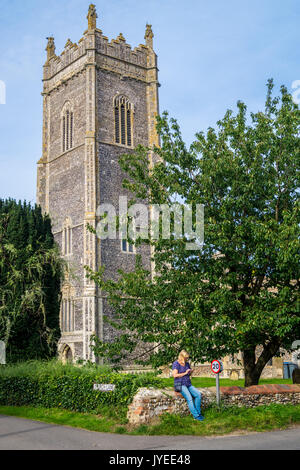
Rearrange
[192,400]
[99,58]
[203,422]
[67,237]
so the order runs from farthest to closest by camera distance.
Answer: [99,58] → [67,237] → [192,400] → [203,422]

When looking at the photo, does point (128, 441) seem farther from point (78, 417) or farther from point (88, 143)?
point (88, 143)

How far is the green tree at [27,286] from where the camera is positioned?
17359 mm

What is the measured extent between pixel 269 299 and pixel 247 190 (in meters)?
Result: 2.77

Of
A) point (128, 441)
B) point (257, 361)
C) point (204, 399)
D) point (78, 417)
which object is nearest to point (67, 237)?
point (257, 361)

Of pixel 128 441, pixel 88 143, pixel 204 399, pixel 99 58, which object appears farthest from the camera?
pixel 99 58

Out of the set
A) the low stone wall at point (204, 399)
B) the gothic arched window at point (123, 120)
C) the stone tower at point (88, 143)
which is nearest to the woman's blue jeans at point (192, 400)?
the low stone wall at point (204, 399)

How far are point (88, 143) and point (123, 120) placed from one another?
410cm

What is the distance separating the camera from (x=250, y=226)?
40.7 ft

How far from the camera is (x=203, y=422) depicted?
9.76 metres

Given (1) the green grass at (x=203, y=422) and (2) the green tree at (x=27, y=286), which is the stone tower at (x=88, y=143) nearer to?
(2) the green tree at (x=27, y=286)

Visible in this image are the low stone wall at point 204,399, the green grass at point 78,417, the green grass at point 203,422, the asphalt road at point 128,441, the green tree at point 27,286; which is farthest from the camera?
the green tree at point 27,286

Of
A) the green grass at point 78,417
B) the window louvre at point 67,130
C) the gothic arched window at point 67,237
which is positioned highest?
the window louvre at point 67,130

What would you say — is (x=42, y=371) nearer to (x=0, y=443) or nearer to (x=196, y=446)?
(x=0, y=443)

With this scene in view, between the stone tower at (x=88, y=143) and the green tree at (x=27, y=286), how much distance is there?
33.4 ft
